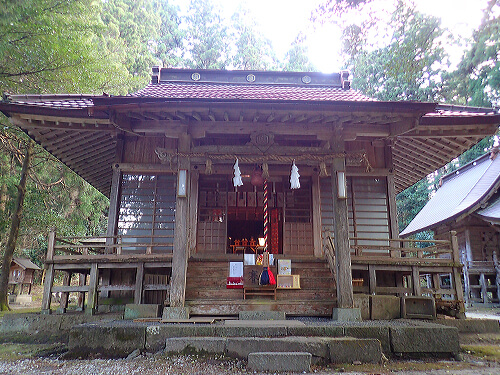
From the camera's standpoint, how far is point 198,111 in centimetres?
720

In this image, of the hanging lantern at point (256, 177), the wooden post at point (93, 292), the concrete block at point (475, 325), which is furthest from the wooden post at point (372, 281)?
the wooden post at point (93, 292)

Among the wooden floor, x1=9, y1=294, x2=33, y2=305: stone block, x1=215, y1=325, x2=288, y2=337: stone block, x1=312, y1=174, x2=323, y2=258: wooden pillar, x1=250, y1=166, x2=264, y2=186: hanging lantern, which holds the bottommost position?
x1=9, y1=294, x2=33, y2=305: stone block

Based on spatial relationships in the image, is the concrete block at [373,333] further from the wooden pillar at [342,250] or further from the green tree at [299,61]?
the green tree at [299,61]

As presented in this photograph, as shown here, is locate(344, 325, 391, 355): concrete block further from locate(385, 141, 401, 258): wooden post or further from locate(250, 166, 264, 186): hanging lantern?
locate(385, 141, 401, 258): wooden post

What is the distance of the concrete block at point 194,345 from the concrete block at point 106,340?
65 centimetres

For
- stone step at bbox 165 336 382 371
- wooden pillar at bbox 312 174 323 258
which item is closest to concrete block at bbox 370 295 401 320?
stone step at bbox 165 336 382 371

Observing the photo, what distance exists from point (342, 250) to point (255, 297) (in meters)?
2.17

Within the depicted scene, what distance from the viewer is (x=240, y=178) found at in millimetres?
7766

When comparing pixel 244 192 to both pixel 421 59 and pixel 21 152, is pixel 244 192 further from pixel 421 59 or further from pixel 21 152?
pixel 21 152

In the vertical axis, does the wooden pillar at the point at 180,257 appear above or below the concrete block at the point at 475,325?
above

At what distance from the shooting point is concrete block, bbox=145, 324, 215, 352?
5562mm

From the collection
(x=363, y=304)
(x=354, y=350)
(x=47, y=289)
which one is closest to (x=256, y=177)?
(x=363, y=304)

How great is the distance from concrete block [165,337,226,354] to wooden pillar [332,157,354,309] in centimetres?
277

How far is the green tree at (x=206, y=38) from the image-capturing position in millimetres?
36906
